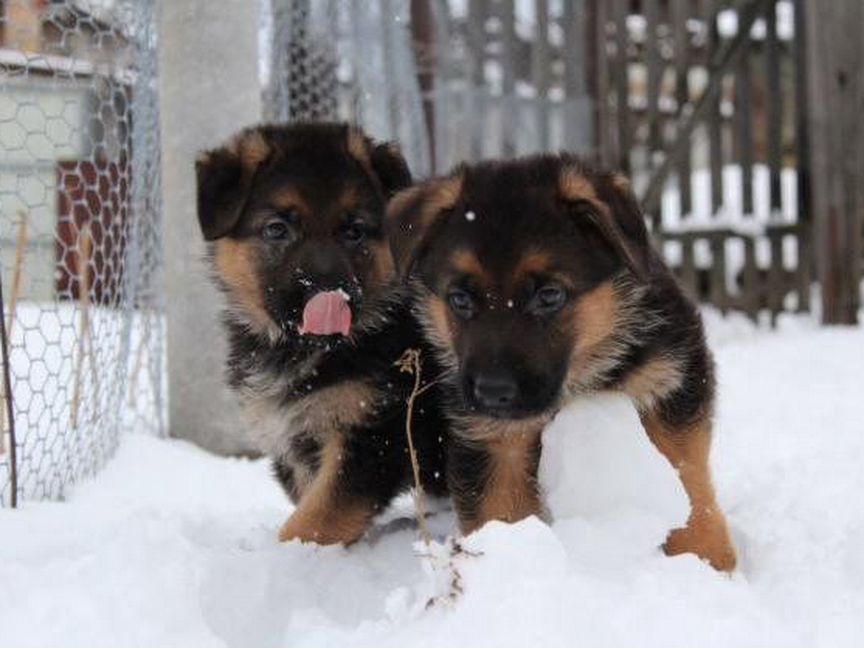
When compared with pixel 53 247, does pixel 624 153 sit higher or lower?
higher

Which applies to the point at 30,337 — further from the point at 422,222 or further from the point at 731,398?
the point at 731,398

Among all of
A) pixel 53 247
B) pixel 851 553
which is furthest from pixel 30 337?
pixel 851 553

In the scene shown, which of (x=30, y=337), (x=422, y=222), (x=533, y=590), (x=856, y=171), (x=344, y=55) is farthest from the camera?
(x=856, y=171)

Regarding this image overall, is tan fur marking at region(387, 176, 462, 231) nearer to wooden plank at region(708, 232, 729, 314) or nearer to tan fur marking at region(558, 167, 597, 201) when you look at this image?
tan fur marking at region(558, 167, 597, 201)

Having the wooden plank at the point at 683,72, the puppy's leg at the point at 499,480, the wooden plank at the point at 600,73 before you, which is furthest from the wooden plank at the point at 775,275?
the puppy's leg at the point at 499,480

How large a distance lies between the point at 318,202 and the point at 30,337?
177 centimetres

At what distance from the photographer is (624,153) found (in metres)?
7.84

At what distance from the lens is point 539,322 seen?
9.00 ft

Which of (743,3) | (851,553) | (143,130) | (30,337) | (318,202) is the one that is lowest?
(851,553)

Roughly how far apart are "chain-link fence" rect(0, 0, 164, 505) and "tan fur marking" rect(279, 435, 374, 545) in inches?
37.7

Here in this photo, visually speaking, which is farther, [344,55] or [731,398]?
[344,55]

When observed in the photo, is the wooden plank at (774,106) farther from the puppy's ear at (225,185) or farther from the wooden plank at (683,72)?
the puppy's ear at (225,185)

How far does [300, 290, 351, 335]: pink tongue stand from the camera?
3211 millimetres

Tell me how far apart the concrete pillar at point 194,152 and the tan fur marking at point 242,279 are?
1.35m
